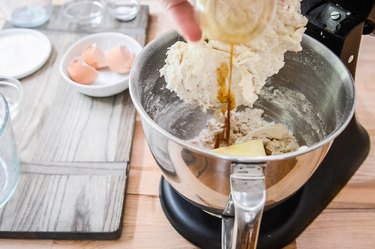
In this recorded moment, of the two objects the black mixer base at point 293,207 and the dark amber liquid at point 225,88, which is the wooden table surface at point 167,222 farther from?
the dark amber liquid at point 225,88

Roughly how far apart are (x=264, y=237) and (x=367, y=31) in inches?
12.0

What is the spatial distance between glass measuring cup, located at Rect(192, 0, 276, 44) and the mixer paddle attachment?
0.47 feet

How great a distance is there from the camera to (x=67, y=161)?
26.6 inches

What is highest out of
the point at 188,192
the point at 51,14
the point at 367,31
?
the point at 367,31

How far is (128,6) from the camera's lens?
100 cm

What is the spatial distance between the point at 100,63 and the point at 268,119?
1.10ft

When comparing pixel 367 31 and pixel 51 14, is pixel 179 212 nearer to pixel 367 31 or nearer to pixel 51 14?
pixel 367 31

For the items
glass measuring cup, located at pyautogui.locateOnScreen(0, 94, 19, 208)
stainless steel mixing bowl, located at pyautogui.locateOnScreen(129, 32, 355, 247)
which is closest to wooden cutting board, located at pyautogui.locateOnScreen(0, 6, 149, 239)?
glass measuring cup, located at pyautogui.locateOnScreen(0, 94, 19, 208)

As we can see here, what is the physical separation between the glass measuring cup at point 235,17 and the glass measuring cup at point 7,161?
0.33 meters

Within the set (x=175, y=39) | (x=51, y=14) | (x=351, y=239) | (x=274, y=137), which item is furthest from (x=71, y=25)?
(x=351, y=239)

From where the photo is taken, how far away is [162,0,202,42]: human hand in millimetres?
476

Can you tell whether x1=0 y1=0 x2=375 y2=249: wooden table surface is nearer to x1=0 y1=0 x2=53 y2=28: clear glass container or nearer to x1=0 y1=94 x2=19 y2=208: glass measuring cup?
x1=0 y1=94 x2=19 y2=208: glass measuring cup

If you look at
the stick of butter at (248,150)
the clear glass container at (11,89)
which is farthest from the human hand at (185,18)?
the clear glass container at (11,89)

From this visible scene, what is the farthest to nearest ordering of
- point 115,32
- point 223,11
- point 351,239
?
point 115,32 → point 351,239 → point 223,11
